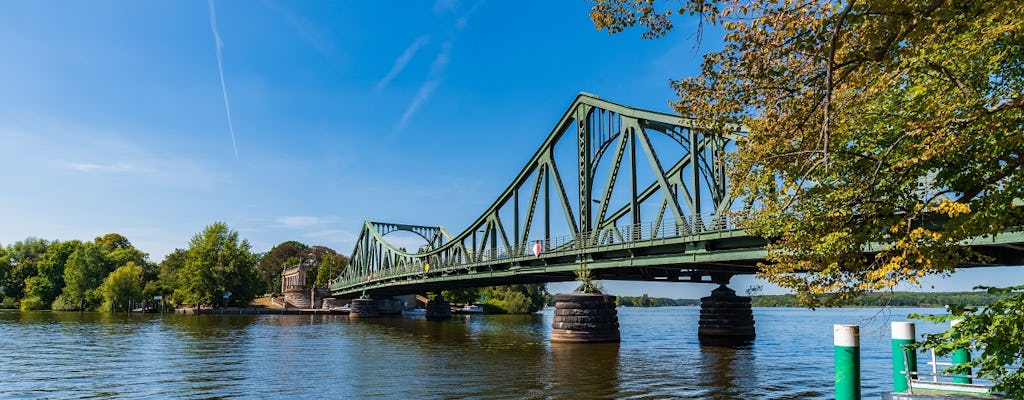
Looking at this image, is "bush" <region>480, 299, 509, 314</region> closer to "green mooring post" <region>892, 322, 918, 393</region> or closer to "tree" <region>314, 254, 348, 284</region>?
"tree" <region>314, 254, 348, 284</region>

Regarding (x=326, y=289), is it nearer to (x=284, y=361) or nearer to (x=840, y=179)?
(x=284, y=361)

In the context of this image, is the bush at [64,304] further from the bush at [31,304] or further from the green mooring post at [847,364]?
the green mooring post at [847,364]

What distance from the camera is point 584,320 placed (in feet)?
129

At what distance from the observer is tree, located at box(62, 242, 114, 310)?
108438 mm

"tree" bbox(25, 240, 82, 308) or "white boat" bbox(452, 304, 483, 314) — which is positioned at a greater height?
"tree" bbox(25, 240, 82, 308)

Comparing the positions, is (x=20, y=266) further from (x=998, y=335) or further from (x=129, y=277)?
(x=998, y=335)

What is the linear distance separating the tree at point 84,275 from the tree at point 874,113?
120457 millimetres

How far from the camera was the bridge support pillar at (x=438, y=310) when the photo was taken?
9319 centimetres

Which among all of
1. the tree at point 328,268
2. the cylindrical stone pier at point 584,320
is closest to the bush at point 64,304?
the tree at point 328,268

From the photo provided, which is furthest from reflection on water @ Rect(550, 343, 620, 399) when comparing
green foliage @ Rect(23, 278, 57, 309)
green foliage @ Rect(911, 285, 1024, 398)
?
green foliage @ Rect(23, 278, 57, 309)

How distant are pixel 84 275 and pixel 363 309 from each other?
49.5 metres

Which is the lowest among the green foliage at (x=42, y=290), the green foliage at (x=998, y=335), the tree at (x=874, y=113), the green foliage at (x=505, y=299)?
the green foliage at (x=505, y=299)

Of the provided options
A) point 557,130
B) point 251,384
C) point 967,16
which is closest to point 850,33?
point 967,16

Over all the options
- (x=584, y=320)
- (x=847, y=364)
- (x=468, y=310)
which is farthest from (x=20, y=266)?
(x=847, y=364)
